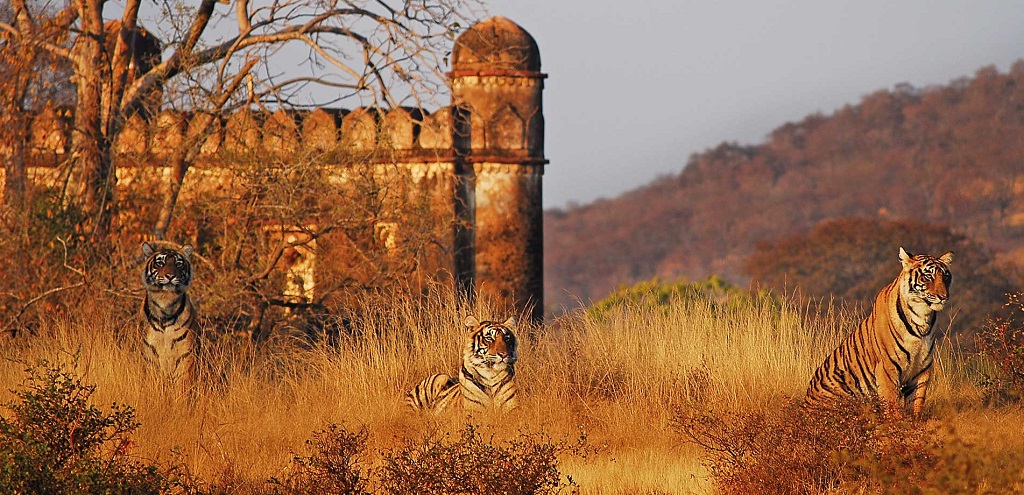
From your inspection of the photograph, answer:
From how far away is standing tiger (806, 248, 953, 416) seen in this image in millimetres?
8008

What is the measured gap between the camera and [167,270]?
9.58 meters

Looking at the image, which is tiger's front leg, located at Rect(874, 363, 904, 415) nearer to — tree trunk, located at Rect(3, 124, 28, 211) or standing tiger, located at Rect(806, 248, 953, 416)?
standing tiger, located at Rect(806, 248, 953, 416)

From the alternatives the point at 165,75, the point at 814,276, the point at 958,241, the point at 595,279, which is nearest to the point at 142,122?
the point at 165,75

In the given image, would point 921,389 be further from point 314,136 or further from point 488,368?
point 314,136

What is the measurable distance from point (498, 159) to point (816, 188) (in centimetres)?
5674

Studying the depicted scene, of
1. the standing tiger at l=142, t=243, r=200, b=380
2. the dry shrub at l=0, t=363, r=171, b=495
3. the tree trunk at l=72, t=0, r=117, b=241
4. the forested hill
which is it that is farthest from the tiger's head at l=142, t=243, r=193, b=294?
the forested hill

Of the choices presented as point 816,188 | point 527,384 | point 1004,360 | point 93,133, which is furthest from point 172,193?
point 816,188

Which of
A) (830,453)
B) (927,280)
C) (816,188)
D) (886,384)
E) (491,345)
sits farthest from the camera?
(816,188)

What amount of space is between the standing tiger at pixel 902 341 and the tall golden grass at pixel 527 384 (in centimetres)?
37

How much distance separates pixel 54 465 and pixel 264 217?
602 centimetres

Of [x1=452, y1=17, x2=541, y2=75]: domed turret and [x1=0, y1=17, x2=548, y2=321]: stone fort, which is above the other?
[x1=452, y1=17, x2=541, y2=75]: domed turret

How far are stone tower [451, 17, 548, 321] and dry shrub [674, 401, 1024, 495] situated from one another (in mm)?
6397

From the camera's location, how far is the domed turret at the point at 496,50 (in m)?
14.1

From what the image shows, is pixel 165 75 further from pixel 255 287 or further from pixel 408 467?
pixel 408 467
